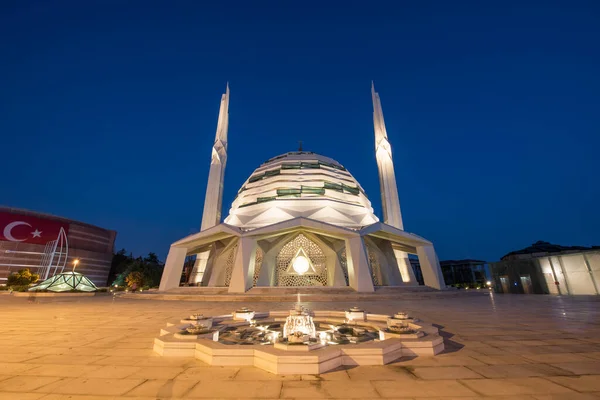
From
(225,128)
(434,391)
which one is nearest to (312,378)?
(434,391)

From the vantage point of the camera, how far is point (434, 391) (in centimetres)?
279

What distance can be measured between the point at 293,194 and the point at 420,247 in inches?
575

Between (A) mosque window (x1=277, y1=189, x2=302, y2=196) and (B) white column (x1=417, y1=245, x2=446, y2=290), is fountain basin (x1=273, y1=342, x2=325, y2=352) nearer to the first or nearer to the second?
(B) white column (x1=417, y1=245, x2=446, y2=290)

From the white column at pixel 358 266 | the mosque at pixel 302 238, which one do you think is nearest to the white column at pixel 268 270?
the mosque at pixel 302 238

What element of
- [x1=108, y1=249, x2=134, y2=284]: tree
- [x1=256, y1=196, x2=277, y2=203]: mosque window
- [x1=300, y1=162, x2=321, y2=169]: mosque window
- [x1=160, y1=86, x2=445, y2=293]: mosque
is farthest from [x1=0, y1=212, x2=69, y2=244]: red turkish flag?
[x1=300, y1=162, x2=321, y2=169]: mosque window

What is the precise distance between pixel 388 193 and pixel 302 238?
16.3 metres

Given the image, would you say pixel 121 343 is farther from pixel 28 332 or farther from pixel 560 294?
pixel 560 294

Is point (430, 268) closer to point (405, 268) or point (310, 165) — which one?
point (405, 268)

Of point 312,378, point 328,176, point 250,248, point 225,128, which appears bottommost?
point 312,378

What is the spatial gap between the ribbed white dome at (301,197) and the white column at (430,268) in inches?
269

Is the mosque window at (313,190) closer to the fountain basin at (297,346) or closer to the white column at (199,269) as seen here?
the white column at (199,269)

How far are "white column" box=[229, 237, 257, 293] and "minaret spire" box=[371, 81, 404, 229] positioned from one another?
20.2 metres

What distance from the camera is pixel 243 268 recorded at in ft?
62.0

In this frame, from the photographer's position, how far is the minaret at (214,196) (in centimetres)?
3250
